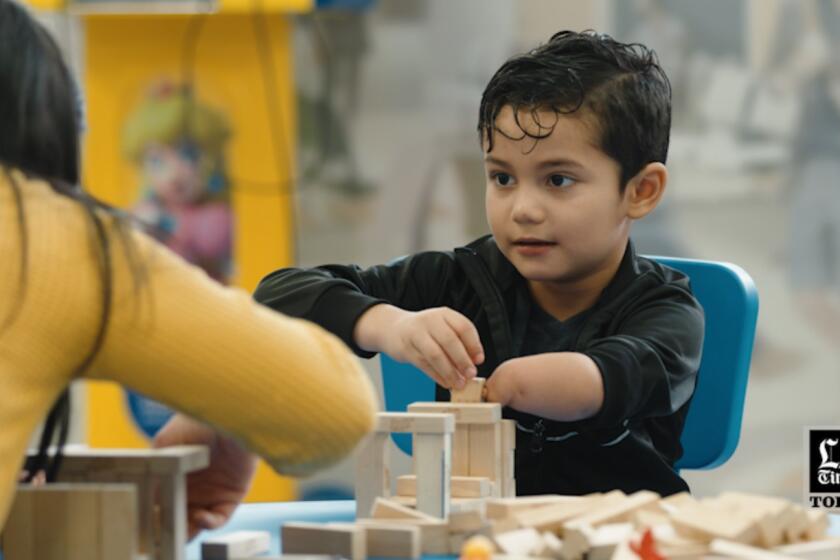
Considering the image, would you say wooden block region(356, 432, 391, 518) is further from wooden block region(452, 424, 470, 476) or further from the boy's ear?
the boy's ear

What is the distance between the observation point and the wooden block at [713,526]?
764 millimetres

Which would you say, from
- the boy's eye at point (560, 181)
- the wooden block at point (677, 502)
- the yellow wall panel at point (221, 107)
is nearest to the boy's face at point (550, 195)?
the boy's eye at point (560, 181)

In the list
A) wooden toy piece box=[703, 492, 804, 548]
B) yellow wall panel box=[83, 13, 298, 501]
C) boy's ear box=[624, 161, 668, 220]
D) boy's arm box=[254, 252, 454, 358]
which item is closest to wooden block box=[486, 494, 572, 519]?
wooden toy piece box=[703, 492, 804, 548]

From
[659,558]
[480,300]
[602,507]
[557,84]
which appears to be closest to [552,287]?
[480,300]

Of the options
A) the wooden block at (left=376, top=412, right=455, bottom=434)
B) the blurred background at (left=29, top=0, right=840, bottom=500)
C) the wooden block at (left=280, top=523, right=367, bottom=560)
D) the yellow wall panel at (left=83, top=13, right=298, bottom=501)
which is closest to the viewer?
the wooden block at (left=280, top=523, right=367, bottom=560)

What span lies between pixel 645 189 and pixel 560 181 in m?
0.12

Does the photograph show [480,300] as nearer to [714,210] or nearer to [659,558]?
[659,558]

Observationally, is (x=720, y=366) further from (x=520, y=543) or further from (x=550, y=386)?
(x=520, y=543)

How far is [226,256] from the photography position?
9.02 ft

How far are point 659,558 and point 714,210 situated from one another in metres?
2.27

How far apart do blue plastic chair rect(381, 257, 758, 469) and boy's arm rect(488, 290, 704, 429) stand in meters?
0.17

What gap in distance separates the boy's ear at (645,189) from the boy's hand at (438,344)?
0.30 metres

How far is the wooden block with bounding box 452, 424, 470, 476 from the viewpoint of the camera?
959 mm

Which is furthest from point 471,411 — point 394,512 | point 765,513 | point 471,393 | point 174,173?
point 174,173
